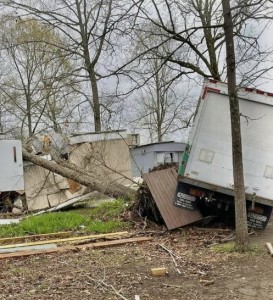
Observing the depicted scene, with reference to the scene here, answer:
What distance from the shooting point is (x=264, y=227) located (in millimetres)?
9461

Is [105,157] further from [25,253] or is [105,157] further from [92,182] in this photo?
[25,253]

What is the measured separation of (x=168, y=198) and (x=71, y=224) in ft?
7.78

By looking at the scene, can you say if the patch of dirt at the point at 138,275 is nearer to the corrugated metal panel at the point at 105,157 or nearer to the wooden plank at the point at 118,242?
the wooden plank at the point at 118,242

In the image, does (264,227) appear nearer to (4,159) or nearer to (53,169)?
(53,169)

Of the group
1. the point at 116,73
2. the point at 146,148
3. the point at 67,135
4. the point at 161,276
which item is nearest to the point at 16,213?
the point at 67,135

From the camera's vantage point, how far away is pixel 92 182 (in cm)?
1342

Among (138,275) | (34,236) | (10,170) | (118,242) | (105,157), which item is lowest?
(34,236)

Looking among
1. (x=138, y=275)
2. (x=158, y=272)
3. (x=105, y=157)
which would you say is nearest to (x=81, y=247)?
(x=138, y=275)

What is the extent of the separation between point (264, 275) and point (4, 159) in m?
12.7

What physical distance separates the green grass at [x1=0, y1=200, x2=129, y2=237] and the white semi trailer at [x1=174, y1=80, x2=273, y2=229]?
81.2 inches

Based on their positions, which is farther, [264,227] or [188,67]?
[188,67]

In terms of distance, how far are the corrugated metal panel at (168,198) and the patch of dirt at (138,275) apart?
4.55ft

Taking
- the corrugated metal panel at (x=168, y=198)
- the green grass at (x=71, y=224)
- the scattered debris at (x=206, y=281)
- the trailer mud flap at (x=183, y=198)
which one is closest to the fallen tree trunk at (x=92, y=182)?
the green grass at (x=71, y=224)

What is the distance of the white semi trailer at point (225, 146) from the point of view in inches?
350
